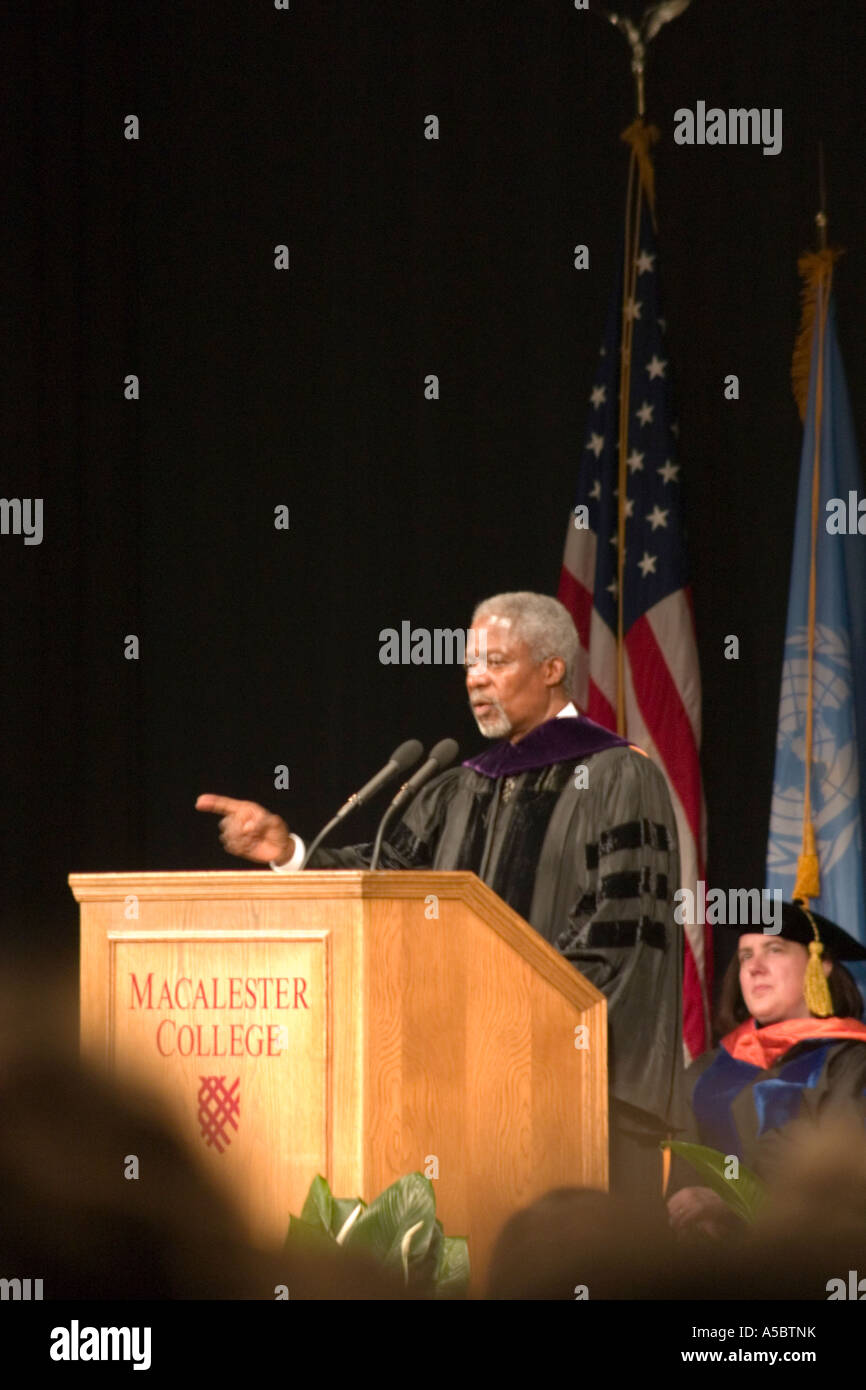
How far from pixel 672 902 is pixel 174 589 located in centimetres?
274

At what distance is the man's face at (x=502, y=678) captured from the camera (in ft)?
14.2

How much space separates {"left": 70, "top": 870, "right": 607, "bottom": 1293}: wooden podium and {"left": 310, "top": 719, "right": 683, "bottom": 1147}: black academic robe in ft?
1.86

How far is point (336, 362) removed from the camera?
6344 millimetres

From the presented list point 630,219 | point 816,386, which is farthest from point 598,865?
point 630,219

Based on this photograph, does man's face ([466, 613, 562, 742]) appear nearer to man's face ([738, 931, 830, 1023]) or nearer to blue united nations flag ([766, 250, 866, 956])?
man's face ([738, 931, 830, 1023])

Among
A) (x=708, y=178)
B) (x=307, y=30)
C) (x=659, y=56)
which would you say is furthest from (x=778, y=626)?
(x=307, y=30)

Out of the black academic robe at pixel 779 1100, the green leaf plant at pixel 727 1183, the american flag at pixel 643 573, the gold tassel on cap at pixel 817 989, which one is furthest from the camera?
the american flag at pixel 643 573

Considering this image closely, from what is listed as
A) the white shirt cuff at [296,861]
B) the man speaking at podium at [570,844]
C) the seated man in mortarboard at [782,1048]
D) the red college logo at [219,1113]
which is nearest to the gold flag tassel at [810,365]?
the seated man in mortarboard at [782,1048]

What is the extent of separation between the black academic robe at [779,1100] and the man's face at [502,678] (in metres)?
1.00

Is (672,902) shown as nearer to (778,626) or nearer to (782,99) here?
(778,626)

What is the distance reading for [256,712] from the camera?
6.21m

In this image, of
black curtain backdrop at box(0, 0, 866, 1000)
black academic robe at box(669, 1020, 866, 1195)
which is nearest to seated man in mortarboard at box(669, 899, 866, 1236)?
black academic robe at box(669, 1020, 866, 1195)

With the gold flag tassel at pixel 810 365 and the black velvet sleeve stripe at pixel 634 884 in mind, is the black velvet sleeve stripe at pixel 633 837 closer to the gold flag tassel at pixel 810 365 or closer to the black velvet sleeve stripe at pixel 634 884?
the black velvet sleeve stripe at pixel 634 884

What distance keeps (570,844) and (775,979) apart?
A: 698 mm
